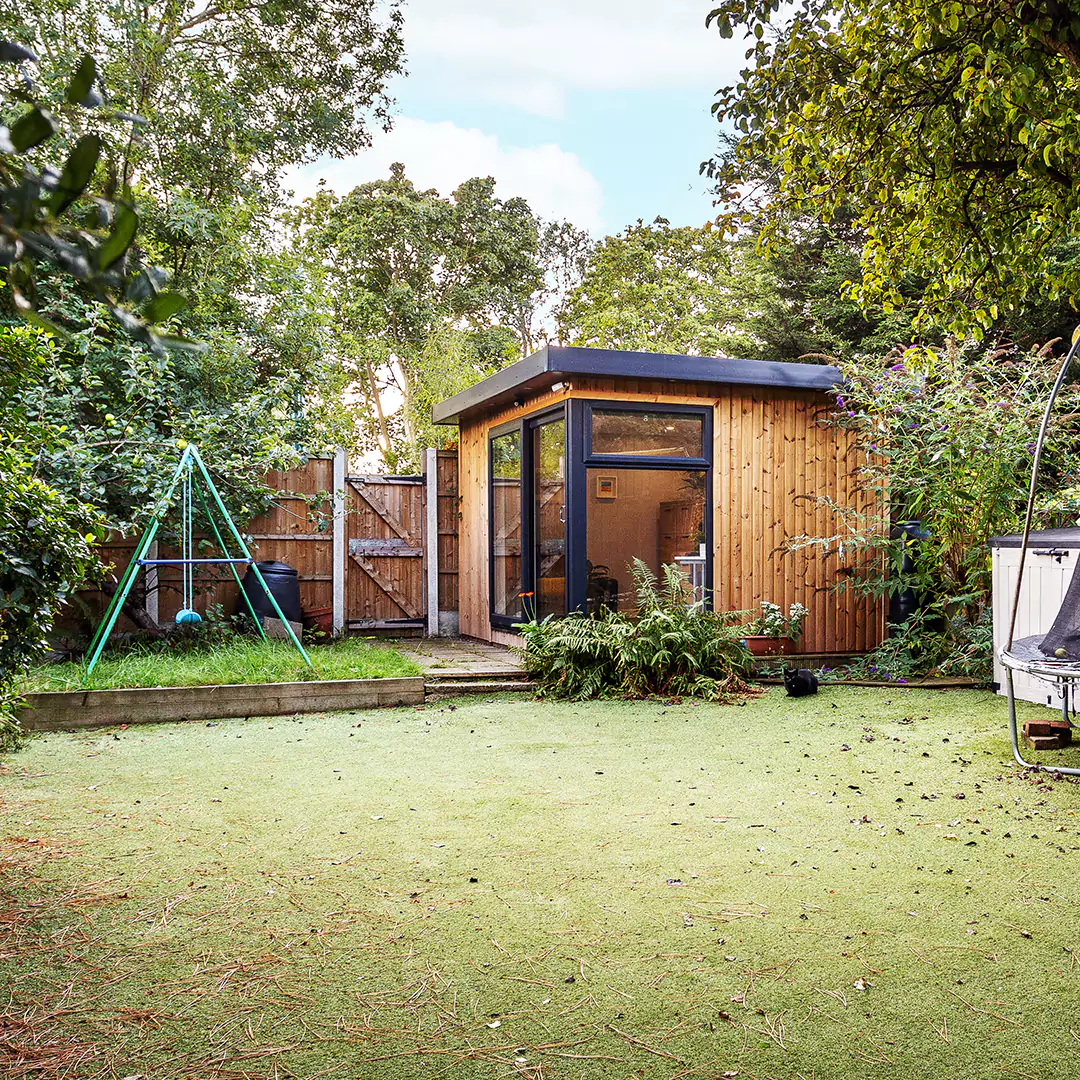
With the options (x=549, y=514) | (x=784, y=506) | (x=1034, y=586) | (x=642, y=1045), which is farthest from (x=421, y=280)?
(x=642, y=1045)

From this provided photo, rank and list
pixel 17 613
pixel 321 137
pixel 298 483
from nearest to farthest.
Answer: pixel 17 613, pixel 298 483, pixel 321 137

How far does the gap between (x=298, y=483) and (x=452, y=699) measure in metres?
3.68

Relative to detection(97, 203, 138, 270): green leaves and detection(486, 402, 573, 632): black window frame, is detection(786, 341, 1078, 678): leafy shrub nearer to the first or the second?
detection(486, 402, 573, 632): black window frame

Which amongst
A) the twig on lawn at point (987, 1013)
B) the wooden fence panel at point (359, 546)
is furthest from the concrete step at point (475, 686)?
the twig on lawn at point (987, 1013)

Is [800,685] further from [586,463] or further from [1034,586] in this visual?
[586,463]

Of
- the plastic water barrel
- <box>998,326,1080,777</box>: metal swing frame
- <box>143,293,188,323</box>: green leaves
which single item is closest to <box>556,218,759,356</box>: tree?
the plastic water barrel

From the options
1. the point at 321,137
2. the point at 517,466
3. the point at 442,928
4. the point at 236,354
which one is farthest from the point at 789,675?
the point at 321,137

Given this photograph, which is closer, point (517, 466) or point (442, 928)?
point (442, 928)

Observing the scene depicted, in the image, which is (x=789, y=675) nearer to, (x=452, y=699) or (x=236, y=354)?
(x=452, y=699)

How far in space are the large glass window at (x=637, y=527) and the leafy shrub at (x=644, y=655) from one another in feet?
2.61

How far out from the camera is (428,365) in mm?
16203

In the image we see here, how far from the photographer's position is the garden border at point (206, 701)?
5.10m

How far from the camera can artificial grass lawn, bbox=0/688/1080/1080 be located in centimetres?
175

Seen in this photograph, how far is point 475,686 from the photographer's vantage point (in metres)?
6.18
